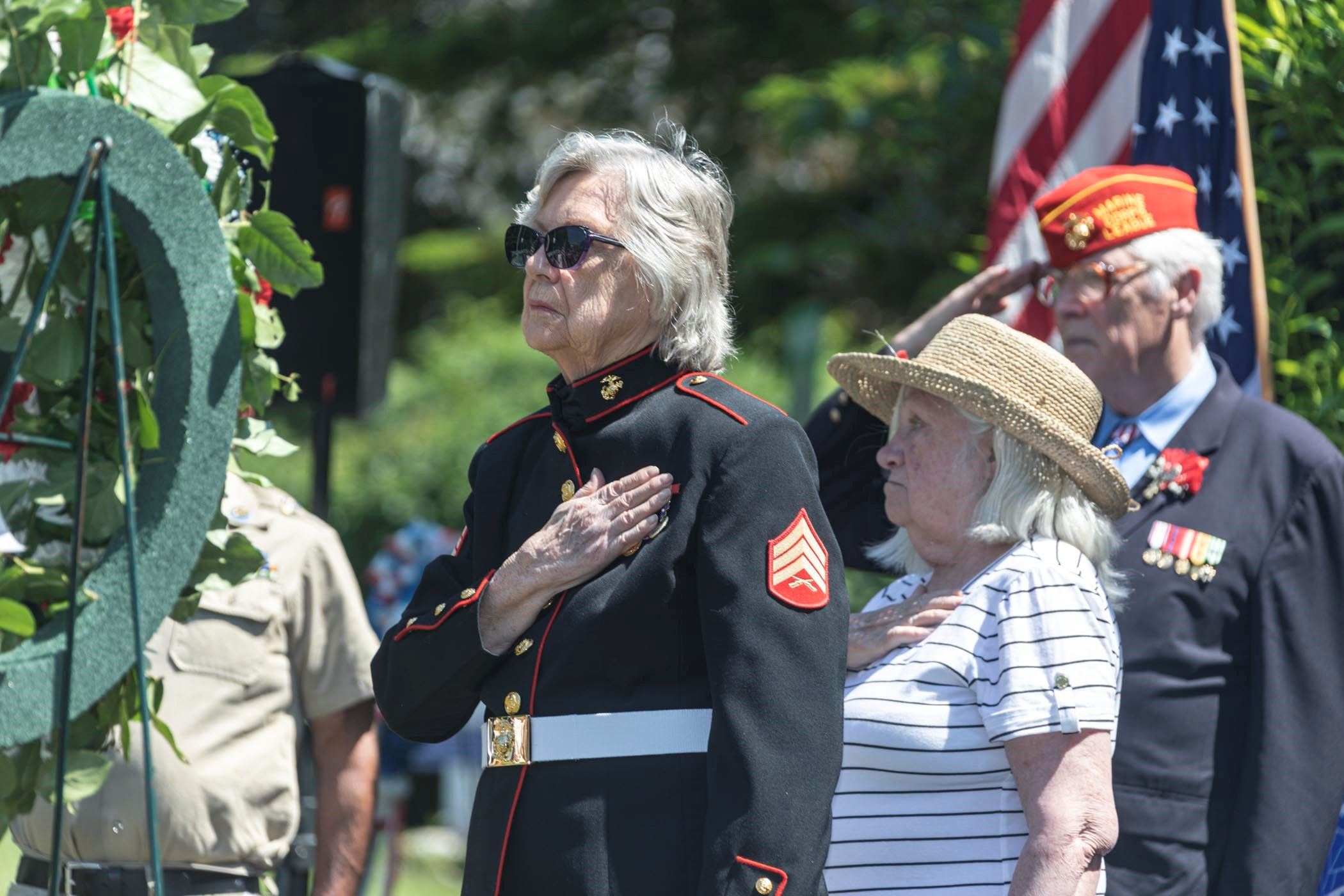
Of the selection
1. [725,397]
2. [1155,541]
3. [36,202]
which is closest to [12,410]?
[36,202]

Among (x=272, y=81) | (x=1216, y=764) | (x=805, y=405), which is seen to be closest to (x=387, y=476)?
(x=805, y=405)

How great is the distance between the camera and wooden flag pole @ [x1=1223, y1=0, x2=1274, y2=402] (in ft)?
12.0

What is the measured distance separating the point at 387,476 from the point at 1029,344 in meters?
10.1

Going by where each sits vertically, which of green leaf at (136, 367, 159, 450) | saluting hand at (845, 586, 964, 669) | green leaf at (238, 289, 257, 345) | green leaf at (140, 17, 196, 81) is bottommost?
saluting hand at (845, 586, 964, 669)

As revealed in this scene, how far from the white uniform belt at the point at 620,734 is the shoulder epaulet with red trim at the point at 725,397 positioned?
1.38 feet

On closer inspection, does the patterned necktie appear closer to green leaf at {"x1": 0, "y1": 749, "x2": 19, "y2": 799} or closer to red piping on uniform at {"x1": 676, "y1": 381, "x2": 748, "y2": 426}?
red piping on uniform at {"x1": 676, "y1": 381, "x2": 748, "y2": 426}

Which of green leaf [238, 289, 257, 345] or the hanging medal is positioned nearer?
green leaf [238, 289, 257, 345]

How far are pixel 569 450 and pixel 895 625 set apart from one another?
0.68 metres

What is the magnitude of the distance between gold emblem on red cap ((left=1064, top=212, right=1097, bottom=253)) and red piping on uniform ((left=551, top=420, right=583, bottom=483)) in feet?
5.11

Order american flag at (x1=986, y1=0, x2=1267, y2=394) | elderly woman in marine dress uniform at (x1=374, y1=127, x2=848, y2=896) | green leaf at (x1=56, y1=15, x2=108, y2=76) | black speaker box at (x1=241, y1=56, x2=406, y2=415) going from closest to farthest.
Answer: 1. green leaf at (x1=56, y1=15, x2=108, y2=76)
2. elderly woman in marine dress uniform at (x1=374, y1=127, x2=848, y2=896)
3. american flag at (x1=986, y1=0, x2=1267, y2=394)
4. black speaker box at (x1=241, y1=56, x2=406, y2=415)

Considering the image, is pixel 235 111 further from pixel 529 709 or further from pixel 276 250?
pixel 529 709

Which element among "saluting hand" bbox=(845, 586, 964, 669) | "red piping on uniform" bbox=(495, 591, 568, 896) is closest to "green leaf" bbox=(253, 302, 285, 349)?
"red piping on uniform" bbox=(495, 591, 568, 896)

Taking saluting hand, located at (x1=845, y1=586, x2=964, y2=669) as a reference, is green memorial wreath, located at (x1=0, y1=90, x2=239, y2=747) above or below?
above

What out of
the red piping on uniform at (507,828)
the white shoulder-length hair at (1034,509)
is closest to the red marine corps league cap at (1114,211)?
the white shoulder-length hair at (1034,509)
